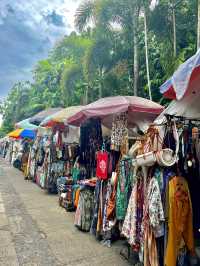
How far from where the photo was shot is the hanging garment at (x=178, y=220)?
11.3 feet

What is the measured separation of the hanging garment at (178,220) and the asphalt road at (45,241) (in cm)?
123

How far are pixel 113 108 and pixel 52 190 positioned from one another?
5924 millimetres

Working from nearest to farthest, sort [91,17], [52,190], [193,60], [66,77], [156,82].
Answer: [193,60]
[52,190]
[156,82]
[91,17]
[66,77]

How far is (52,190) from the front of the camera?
34.0ft

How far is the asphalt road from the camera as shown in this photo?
181 inches

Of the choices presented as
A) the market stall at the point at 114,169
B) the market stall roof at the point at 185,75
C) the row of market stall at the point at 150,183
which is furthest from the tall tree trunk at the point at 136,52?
the market stall roof at the point at 185,75

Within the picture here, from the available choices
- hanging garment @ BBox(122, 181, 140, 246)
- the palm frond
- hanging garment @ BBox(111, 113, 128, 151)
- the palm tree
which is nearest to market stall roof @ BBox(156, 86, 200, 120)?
hanging garment @ BBox(122, 181, 140, 246)

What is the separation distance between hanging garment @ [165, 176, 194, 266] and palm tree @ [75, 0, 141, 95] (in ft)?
26.1

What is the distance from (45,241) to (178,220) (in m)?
2.84

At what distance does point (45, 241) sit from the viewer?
17.8 ft

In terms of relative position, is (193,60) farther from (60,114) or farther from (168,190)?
(60,114)

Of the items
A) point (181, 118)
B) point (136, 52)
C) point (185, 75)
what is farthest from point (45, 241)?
point (136, 52)

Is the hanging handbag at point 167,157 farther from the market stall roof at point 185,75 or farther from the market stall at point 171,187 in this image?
the market stall roof at point 185,75

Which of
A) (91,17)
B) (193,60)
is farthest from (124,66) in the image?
(193,60)
